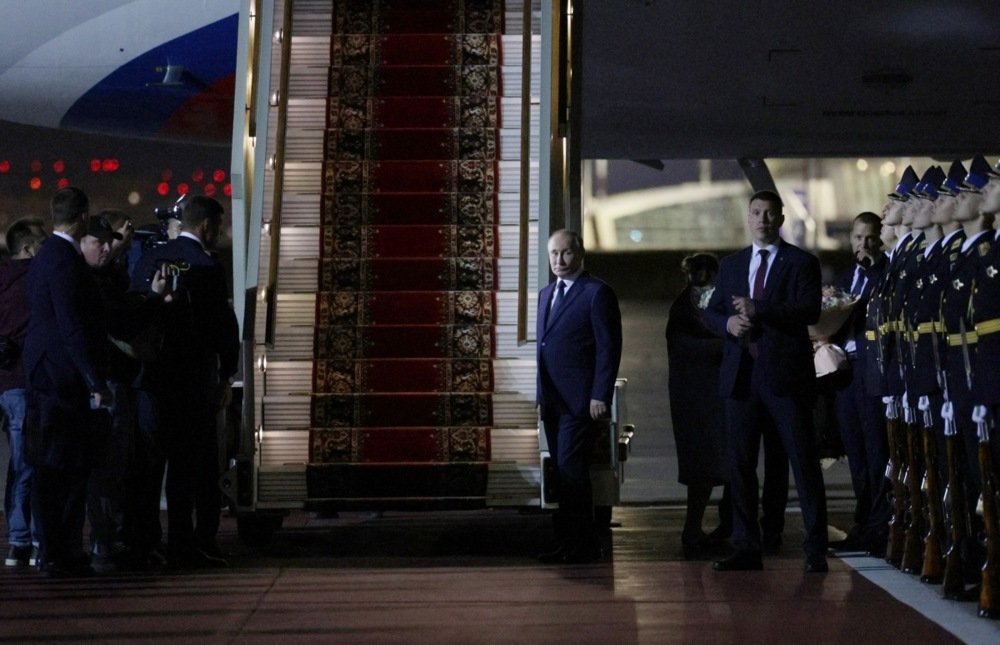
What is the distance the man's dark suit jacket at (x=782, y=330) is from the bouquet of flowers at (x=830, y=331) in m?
0.67

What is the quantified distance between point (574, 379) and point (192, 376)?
4.40ft

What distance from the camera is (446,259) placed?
247 inches

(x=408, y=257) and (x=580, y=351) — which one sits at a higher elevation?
(x=408, y=257)

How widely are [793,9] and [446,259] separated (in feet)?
11.0

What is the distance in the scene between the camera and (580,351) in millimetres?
5309

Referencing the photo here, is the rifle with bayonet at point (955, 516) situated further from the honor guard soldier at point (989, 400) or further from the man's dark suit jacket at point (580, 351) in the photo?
the man's dark suit jacket at point (580, 351)

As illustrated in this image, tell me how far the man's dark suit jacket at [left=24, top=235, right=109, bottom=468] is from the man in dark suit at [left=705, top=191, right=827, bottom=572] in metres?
2.07

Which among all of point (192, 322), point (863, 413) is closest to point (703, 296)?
point (863, 413)

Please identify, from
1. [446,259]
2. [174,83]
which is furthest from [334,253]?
[174,83]

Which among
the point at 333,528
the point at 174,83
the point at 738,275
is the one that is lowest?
the point at 333,528

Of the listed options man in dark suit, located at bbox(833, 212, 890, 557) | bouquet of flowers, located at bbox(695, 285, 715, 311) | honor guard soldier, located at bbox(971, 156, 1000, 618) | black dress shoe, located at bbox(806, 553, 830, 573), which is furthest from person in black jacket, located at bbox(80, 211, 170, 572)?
honor guard soldier, located at bbox(971, 156, 1000, 618)

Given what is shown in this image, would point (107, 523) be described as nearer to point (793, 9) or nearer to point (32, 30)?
point (32, 30)

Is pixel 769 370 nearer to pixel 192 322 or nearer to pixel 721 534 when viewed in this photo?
pixel 721 534

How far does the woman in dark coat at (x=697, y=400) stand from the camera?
5.84 meters
